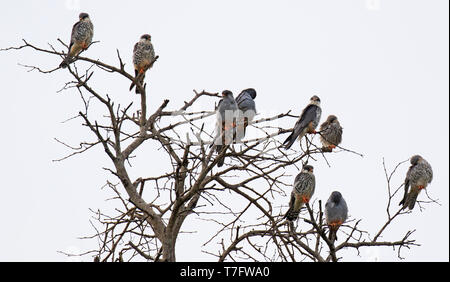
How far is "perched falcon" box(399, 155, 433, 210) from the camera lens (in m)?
9.48

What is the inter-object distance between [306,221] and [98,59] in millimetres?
2923

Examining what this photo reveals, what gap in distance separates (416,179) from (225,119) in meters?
3.37

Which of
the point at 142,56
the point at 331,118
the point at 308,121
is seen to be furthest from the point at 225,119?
the point at 142,56

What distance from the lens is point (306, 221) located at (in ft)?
20.2

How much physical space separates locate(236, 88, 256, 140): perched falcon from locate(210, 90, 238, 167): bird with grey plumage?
0.11 meters

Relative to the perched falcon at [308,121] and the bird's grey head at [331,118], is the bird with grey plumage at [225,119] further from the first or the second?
the bird's grey head at [331,118]

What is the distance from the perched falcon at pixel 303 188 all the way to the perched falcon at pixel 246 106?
0.93 m

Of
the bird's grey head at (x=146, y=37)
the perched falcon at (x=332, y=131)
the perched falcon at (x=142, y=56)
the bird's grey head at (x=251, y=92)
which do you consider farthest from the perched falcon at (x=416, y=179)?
the bird's grey head at (x=146, y=37)

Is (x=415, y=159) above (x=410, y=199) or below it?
above

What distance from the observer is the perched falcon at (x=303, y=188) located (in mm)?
8164

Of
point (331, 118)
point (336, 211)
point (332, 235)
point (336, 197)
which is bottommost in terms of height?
point (332, 235)

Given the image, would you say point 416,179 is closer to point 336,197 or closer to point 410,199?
point 410,199

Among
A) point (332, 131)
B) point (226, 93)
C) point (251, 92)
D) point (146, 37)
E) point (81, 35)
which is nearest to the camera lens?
point (226, 93)

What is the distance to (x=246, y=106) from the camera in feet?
26.7
